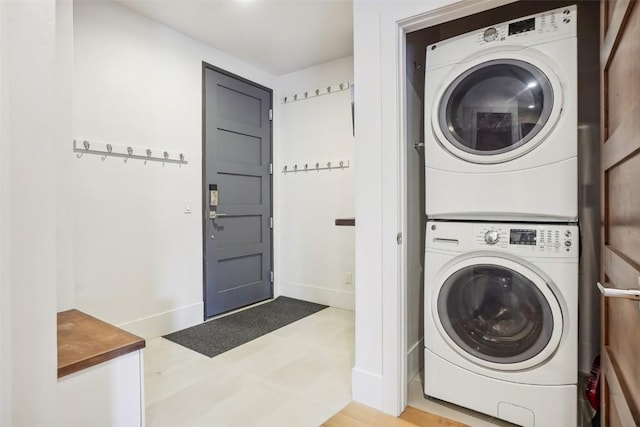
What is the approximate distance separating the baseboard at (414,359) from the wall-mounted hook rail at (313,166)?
1.79 meters

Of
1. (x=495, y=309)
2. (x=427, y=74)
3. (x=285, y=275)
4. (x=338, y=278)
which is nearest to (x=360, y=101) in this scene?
(x=427, y=74)

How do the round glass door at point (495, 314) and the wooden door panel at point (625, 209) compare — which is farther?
the round glass door at point (495, 314)

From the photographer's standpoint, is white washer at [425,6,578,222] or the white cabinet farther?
white washer at [425,6,578,222]

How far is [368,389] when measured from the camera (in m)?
1.69

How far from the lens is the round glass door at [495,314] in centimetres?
144

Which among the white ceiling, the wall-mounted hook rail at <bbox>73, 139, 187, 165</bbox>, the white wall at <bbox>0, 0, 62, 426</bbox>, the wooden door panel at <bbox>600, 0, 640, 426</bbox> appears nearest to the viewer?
the wooden door panel at <bbox>600, 0, 640, 426</bbox>

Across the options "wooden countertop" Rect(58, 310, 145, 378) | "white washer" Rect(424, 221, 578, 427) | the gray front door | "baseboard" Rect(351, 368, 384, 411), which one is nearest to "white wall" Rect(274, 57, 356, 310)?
the gray front door

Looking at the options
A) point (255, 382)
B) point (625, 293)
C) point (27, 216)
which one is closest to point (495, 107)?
point (625, 293)

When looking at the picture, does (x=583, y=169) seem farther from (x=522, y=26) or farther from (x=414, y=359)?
(x=414, y=359)

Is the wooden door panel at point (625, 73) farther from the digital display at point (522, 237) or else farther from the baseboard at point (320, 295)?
the baseboard at point (320, 295)

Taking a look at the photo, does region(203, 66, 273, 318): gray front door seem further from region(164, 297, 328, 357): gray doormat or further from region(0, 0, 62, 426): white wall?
region(0, 0, 62, 426): white wall

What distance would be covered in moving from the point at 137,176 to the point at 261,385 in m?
1.74

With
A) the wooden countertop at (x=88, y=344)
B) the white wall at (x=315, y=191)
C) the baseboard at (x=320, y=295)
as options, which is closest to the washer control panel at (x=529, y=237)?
the wooden countertop at (x=88, y=344)

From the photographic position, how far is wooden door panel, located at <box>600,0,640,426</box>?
2.21ft
